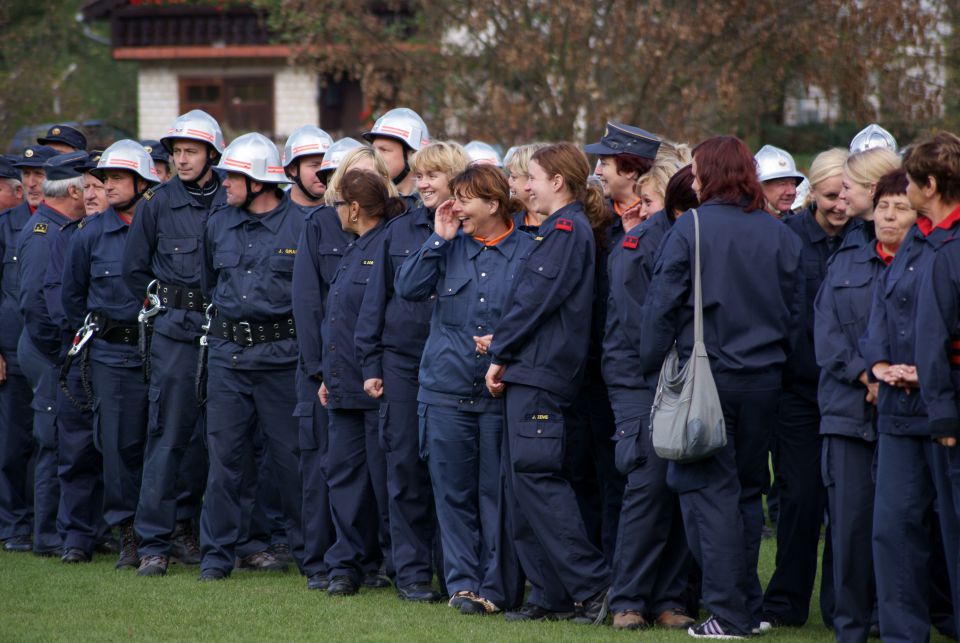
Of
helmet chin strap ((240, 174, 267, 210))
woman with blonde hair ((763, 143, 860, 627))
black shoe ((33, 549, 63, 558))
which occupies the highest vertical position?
helmet chin strap ((240, 174, 267, 210))

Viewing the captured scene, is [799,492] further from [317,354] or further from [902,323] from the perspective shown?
[317,354]

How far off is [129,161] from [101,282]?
32.5 inches

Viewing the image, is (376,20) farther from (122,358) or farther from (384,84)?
(122,358)

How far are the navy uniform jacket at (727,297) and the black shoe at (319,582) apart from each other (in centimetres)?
270

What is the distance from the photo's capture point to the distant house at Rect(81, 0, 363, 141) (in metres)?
35.9

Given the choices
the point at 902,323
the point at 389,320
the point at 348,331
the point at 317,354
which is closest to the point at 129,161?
the point at 317,354

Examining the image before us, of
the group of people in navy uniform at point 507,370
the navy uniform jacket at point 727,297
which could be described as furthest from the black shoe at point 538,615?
the navy uniform jacket at point 727,297

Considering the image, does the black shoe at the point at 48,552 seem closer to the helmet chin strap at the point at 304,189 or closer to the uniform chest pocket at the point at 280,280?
the uniform chest pocket at the point at 280,280

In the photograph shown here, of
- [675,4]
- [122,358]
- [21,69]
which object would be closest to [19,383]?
[122,358]

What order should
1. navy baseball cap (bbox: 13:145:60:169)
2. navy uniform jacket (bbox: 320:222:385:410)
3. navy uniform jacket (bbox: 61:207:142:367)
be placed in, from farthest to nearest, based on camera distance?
navy baseball cap (bbox: 13:145:60:169) < navy uniform jacket (bbox: 61:207:142:367) < navy uniform jacket (bbox: 320:222:385:410)

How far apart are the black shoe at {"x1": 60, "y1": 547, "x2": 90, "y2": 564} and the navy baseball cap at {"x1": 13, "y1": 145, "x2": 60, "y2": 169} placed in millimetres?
3302

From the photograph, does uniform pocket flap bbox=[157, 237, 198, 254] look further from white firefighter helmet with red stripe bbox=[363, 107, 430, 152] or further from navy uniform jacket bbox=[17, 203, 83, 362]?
white firefighter helmet with red stripe bbox=[363, 107, 430, 152]

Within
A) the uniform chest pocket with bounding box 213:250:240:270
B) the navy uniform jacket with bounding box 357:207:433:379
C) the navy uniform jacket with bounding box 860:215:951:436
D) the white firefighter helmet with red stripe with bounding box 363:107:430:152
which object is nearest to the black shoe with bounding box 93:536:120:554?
the uniform chest pocket with bounding box 213:250:240:270

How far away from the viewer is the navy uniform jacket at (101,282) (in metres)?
9.20
